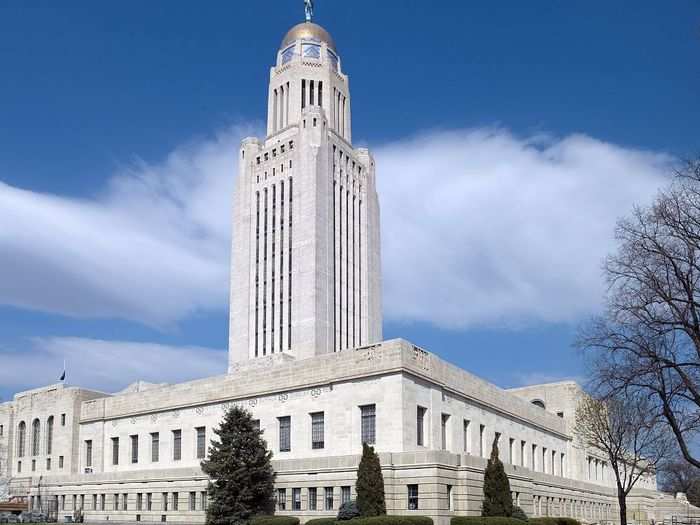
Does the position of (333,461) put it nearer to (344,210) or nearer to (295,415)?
(295,415)

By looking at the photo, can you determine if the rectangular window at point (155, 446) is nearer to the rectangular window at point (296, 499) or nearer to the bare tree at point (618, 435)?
the rectangular window at point (296, 499)

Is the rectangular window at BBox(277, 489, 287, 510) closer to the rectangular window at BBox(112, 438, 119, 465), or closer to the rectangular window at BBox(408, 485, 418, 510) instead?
the rectangular window at BBox(408, 485, 418, 510)

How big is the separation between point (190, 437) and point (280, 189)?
30.4 m

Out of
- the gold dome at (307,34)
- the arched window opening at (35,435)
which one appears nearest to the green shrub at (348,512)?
the arched window opening at (35,435)

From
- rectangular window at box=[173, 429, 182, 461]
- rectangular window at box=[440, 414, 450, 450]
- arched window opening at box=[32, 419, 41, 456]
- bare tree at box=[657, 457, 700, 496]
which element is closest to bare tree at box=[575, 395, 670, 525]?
rectangular window at box=[440, 414, 450, 450]

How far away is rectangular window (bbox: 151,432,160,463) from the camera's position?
54625 mm

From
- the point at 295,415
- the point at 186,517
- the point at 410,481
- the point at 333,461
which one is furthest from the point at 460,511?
the point at 186,517

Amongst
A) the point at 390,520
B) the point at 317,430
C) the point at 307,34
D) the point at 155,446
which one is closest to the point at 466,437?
the point at 317,430

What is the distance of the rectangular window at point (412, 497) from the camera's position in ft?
126

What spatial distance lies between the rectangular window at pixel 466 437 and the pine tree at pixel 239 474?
40.7 feet

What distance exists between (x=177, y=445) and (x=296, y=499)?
13809 millimetres

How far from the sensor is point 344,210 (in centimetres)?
7688

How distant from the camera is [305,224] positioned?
72.2 metres

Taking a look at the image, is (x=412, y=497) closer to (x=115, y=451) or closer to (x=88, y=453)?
(x=115, y=451)
